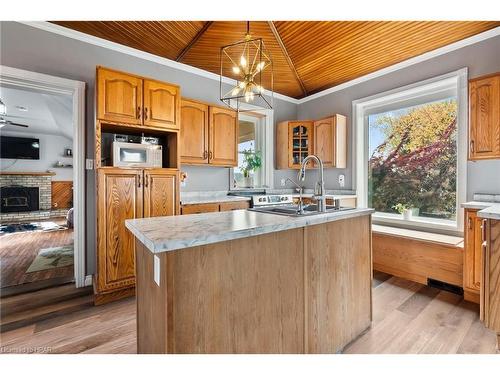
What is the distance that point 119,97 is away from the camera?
2449 millimetres

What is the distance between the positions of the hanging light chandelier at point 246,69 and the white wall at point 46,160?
7371 millimetres

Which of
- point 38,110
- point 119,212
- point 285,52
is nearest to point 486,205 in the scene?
point 285,52

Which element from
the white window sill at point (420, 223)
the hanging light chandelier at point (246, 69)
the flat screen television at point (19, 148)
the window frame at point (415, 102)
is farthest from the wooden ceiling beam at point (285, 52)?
the flat screen television at point (19, 148)

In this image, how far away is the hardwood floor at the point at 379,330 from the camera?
1.73 metres

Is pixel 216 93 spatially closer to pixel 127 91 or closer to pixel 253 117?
pixel 253 117

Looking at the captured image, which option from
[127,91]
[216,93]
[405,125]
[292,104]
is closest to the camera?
[127,91]

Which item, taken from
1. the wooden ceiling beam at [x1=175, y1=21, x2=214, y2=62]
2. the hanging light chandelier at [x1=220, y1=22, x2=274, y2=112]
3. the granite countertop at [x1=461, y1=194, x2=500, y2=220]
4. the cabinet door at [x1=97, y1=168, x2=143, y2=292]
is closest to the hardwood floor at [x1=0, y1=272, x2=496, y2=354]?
the cabinet door at [x1=97, y1=168, x2=143, y2=292]

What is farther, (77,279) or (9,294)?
(77,279)

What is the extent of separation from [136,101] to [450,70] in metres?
3.53

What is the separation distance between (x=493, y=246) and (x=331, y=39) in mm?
2527

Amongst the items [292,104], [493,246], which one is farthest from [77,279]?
[292,104]

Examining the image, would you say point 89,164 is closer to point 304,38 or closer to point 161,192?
point 161,192

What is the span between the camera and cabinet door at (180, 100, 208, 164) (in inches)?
124

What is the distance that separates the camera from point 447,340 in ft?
5.87
